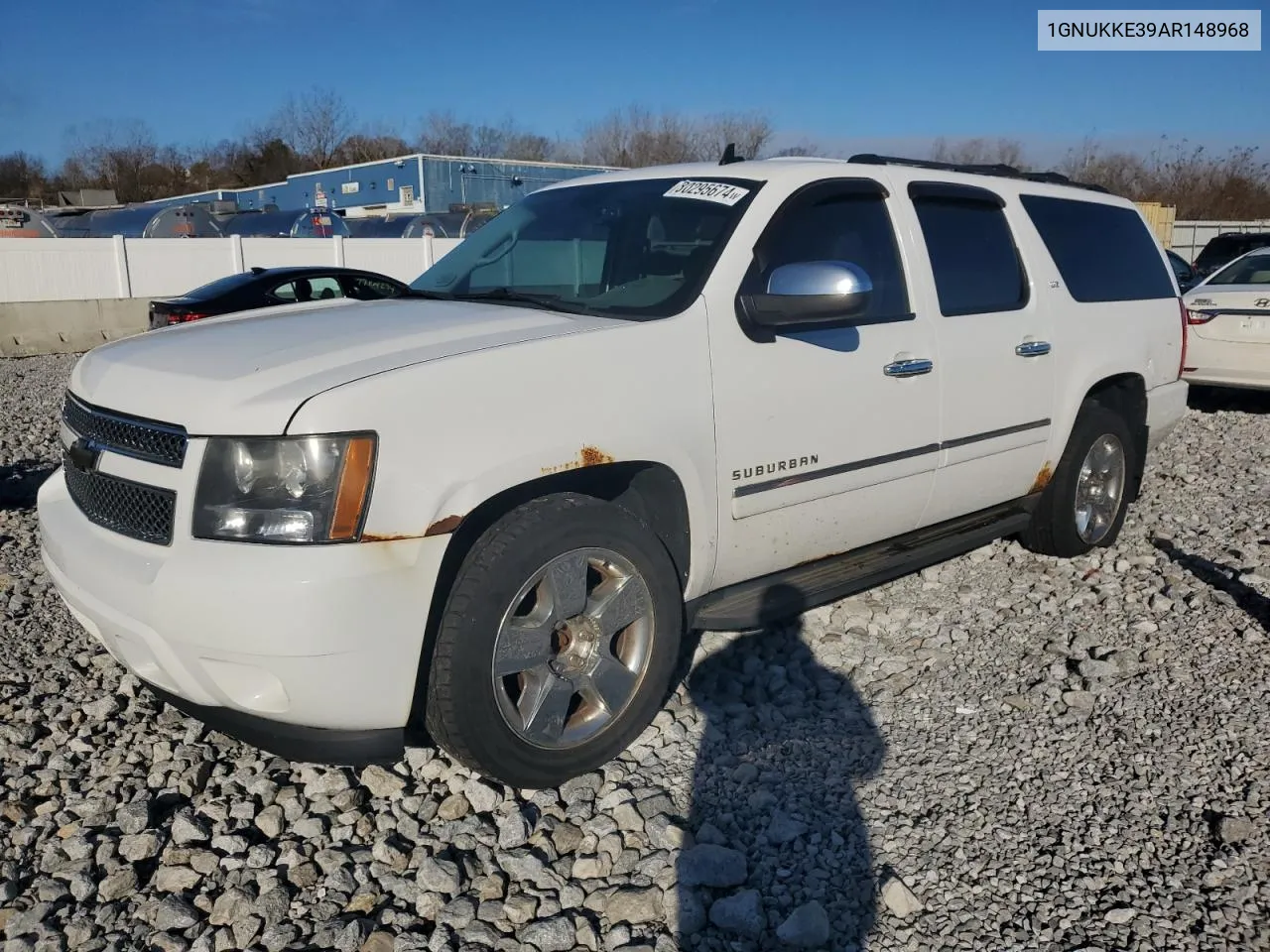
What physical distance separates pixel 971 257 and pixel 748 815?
8.51 ft

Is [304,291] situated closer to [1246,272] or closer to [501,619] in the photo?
[1246,272]

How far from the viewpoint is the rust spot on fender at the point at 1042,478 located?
474 cm

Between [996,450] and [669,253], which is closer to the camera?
[669,253]

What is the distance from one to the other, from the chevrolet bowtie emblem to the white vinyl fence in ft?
52.9

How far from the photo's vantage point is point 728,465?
130 inches

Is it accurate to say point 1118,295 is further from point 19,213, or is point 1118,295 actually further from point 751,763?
point 19,213

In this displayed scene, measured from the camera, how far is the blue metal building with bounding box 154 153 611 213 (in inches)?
1463

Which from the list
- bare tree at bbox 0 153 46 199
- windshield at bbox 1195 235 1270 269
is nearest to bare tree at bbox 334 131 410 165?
bare tree at bbox 0 153 46 199

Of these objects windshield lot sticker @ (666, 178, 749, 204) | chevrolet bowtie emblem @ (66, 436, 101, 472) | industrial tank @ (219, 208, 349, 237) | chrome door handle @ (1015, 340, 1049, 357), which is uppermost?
industrial tank @ (219, 208, 349, 237)

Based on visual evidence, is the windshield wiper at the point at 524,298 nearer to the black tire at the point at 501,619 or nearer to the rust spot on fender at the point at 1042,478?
the black tire at the point at 501,619

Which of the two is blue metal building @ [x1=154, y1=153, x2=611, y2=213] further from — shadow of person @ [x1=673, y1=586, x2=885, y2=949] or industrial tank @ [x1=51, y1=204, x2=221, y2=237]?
shadow of person @ [x1=673, y1=586, x2=885, y2=949]

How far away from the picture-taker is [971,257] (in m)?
4.31

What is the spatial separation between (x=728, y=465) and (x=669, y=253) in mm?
823

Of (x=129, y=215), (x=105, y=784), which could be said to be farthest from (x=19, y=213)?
(x=105, y=784)
